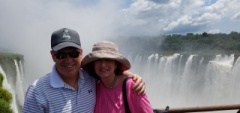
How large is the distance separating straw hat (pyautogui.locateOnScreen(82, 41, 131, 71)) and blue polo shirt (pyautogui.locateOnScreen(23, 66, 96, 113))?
0.54 ft

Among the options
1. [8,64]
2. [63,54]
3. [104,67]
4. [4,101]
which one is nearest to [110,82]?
[104,67]

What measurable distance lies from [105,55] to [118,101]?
0.30 metres

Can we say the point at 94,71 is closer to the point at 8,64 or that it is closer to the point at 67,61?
the point at 67,61

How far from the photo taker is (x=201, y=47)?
5053 cm

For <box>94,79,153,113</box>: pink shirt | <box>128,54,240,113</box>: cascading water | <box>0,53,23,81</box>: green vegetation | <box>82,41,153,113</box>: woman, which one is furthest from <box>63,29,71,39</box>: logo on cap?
<box>128,54,240,113</box>: cascading water

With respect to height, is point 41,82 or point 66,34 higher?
point 66,34

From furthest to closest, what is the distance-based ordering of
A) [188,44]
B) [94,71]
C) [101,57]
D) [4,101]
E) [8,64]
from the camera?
[188,44]
[8,64]
[4,101]
[94,71]
[101,57]

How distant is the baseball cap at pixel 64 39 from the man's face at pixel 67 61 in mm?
40

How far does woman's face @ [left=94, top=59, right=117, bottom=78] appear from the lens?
2.15 m

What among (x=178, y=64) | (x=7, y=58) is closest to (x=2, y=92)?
(x=7, y=58)

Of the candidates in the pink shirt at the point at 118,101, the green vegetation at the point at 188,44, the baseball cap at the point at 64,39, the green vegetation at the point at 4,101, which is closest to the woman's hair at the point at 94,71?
the pink shirt at the point at 118,101

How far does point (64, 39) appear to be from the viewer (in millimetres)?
2018

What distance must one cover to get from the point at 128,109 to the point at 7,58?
24302 mm

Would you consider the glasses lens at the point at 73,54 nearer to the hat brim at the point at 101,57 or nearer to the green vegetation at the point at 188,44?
the hat brim at the point at 101,57
